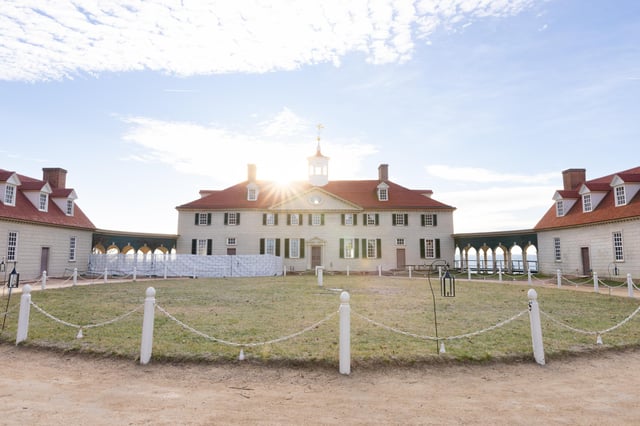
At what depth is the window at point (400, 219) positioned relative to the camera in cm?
3781

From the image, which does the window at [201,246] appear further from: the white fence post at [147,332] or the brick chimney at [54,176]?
the white fence post at [147,332]

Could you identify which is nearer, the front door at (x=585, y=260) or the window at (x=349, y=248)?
the front door at (x=585, y=260)

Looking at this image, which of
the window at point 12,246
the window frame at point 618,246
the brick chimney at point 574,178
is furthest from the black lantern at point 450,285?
the window at point 12,246

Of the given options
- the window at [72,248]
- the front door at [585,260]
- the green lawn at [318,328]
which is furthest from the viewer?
the window at [72,248]

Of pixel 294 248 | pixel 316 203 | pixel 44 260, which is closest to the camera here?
pixel 44 260

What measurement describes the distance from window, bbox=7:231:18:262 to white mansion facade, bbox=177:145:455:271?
14459mm

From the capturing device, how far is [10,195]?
24.1m

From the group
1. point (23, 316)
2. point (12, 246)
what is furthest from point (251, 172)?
point (23, 316)

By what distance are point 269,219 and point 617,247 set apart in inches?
1082

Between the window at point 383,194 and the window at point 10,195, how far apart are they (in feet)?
98.3

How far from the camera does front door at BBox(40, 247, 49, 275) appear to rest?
25531mm

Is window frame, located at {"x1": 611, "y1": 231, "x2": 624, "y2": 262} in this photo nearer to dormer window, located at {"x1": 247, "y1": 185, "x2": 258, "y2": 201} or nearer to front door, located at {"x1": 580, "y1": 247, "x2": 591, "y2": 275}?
front door, located at {"x1": 580, "y1": 247, "x2": 591, "y2": 275}

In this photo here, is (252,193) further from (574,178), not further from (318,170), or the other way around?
(574,178)

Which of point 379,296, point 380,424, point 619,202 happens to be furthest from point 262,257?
point 380,424
